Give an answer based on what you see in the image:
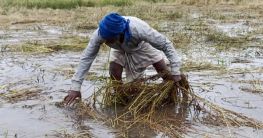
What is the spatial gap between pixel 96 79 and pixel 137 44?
1.06m

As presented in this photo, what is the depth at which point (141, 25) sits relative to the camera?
347cm

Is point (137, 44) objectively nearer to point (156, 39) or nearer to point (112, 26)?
point (156, 39)

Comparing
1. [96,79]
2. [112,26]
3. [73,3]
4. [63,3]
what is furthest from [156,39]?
[73,3]

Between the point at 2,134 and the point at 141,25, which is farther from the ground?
the point at 141,25

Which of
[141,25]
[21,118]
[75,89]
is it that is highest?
[141,25]

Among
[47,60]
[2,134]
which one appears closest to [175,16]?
[47,60]

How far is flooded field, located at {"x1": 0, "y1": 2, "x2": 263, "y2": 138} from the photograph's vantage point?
329 centimetres

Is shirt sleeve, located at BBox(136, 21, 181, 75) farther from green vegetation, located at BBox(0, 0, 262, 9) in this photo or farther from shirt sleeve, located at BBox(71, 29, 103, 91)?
green vegetation, located at BBox(0, 0, 262, 9)

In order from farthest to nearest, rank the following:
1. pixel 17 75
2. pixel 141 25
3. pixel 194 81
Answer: pixel 17 75
pixel 194 81
pixel 141 25

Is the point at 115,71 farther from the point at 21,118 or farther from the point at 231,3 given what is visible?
the point at 231,3

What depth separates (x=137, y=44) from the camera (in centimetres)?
379

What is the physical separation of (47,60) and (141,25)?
3250mm

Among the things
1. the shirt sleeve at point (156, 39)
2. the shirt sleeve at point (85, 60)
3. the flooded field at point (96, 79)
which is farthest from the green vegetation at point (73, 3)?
the shirt sleeve at point (156, 39)

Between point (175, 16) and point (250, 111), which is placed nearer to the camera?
point (250, 111)
